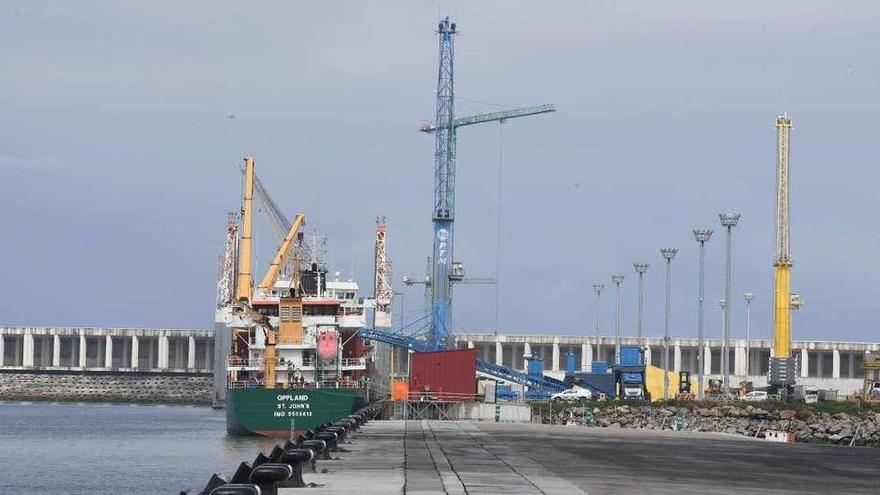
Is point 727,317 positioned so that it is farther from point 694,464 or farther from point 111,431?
point 694,464

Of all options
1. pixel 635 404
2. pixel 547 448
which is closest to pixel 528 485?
pixel 547 448

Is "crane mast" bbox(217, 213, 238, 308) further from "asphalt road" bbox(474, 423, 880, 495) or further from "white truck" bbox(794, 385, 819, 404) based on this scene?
"asphalt road" bbox(474, 423, 880, 495)

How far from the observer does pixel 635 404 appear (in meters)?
115

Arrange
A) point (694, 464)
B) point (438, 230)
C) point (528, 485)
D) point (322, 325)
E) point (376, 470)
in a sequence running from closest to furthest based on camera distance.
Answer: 1. point (528, 485)
2. point (376, 470)
3. point (694, 464)
4. point (322, 325)
5. point (438, 230)

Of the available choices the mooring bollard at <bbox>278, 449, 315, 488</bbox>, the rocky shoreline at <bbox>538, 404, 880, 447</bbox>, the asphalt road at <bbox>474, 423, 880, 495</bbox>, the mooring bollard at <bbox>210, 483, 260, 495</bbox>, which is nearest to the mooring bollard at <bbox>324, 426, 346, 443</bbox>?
the asphalt road at <bbox>474, 423, 880, 495</bbox>

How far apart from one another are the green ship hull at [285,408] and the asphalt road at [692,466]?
99.6 ft

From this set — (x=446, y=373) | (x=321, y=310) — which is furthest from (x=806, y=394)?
(x=321, y=310)

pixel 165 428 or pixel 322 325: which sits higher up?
pixel 322 325

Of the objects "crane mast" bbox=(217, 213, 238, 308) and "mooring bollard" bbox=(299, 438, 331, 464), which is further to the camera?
"crane mast" bbox=(217, 213, 238, 308)

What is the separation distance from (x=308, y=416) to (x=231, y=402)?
6.13 meters

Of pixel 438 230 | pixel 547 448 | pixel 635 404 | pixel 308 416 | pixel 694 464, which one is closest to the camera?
pixel 694 464

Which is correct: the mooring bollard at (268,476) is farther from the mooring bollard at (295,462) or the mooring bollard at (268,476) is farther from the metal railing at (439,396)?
the metal railing at (439,396)

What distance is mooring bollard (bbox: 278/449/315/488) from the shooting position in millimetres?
27719

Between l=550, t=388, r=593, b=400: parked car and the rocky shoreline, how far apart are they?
13040 mm
